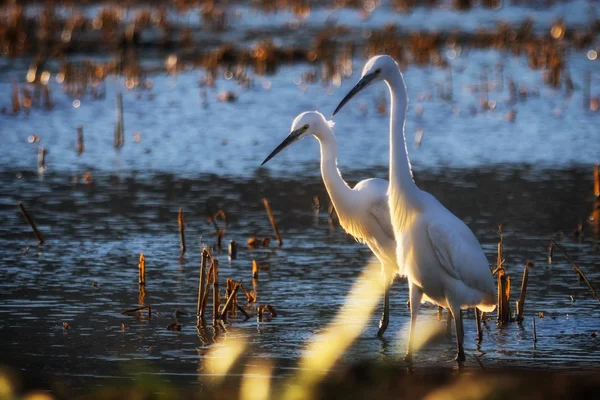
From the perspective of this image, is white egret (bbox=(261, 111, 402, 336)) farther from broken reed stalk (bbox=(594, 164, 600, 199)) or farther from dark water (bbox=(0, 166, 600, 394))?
broken reed stalk (bbox=(594, 164, 600, 199))

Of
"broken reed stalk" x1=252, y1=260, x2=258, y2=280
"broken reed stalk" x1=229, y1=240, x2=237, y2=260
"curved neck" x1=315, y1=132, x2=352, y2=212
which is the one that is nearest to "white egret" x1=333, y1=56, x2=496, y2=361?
"curved neck" x1=315, y1=132, x2=352, y2=212

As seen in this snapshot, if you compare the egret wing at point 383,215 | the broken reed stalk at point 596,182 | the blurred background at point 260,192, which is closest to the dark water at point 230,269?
the blurred background at point 260,192

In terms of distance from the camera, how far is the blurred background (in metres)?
7.35

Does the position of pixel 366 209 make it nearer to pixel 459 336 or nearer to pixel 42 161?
pixel 459 336

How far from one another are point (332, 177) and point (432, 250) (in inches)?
57.9

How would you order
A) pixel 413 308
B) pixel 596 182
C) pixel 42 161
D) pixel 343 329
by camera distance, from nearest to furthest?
pixel 413 308 < pixel 343 329 < pixel 596 182 < pixel 42 161

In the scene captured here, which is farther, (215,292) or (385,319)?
(385,319)

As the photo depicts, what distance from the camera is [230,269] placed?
9.73 metres

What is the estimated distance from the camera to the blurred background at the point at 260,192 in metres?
7.35

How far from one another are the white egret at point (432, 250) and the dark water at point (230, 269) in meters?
0.40

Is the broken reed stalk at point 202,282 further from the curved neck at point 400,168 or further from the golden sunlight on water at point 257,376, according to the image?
the curved neck at point 400,168

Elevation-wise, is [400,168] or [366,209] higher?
[400,168]

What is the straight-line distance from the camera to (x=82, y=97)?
19.6 metres

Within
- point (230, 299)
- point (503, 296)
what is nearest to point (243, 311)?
point (230, 299)
